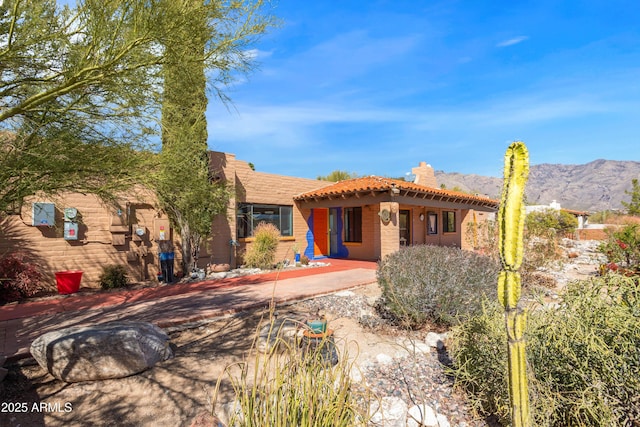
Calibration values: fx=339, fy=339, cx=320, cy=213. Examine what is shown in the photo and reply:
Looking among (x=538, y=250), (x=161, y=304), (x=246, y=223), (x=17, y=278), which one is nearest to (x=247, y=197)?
(x=246, y=223)

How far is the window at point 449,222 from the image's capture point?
67.4 feet

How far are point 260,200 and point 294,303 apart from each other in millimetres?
7557

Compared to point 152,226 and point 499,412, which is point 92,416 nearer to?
point 499,412

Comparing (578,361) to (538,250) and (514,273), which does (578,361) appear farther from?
(538,250)

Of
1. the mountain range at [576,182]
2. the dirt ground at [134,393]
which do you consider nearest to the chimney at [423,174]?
the dirt ground at [134,393]

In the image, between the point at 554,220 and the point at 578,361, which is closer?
the point at 578,361

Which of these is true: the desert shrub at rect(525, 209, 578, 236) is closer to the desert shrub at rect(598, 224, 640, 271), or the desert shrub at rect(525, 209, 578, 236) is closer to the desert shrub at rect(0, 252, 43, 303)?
the desert shrub at rect(598, 224, 640, 271)

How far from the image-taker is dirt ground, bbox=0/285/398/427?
11.4ft

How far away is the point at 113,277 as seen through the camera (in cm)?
981

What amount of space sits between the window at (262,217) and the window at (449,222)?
1009 cm

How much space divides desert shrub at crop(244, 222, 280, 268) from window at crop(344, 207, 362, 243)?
456 cm

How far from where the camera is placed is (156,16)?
11.0ft

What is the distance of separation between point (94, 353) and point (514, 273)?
4.70 meters

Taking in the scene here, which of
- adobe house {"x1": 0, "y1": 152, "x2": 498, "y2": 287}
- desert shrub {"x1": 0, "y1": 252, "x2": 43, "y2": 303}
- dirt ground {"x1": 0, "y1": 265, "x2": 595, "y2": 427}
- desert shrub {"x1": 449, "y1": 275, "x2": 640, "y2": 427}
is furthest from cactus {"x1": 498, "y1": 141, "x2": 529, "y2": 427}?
desert shrub {"x1": 0, "y1": 252, "x2": 43, "y2": 303}
